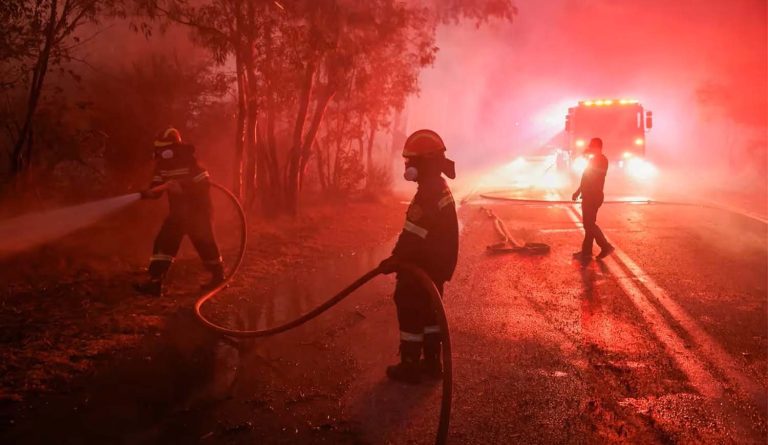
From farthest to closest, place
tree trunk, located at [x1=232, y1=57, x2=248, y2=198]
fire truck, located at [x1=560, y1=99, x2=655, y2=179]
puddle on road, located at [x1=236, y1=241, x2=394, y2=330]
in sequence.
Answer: fire truck, located at [x1=560, y1=99, x2=655, y2=179], tree trunk, located at [x1=232, y1=57, x2=248, y2=198], puddle on road, located at [x1=236, y1=241, x2=394, y2=330]

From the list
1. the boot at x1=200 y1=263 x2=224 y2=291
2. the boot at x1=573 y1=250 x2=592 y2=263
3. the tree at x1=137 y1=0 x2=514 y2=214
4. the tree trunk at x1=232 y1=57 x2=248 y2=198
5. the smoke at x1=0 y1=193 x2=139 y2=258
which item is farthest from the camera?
the tree trunk at x1=232 y1=57 x2=248 y2=198

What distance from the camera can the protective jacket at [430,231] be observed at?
4219mm

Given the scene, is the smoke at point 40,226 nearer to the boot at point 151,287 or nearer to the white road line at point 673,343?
the boot at point 151,287

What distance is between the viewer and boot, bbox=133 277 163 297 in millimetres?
6051

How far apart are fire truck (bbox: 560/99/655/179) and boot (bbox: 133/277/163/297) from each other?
1795 centimetres

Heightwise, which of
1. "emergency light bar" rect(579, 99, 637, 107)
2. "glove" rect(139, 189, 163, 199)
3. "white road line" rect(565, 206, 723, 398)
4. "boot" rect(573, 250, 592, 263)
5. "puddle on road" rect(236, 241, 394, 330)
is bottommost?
"boot" rect(573, 250, 592, 263)

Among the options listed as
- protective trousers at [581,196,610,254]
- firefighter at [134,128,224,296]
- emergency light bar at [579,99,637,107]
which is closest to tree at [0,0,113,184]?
firefighter at [134,128,224,296]

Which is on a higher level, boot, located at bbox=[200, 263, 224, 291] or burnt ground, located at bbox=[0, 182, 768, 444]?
boot, located at bbox=[200, 263, 224, 291]

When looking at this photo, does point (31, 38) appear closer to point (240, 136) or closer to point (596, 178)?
point (240, 136)

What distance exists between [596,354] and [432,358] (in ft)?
4.49

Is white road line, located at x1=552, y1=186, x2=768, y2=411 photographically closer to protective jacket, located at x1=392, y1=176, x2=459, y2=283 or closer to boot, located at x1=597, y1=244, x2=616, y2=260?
boot, located at x1=597, y1=244, x2=616, y2=260

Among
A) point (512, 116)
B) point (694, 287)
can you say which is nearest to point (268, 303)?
point (694, 287)

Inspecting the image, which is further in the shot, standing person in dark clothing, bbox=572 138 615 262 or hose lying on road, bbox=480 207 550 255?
hose lying on road, bbox=480 207 550 255

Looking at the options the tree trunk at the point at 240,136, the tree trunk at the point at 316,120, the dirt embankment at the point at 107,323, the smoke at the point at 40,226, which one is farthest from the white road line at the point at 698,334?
the tree trunk at the point at 316,120
